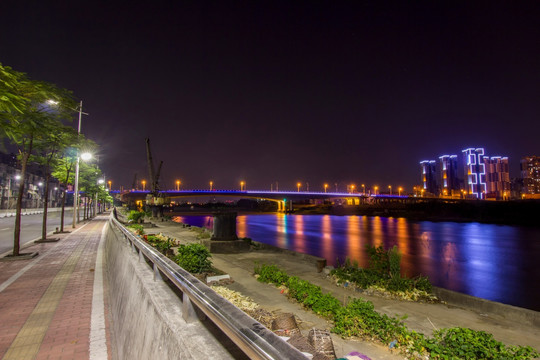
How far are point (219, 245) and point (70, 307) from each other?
7656 millimetres

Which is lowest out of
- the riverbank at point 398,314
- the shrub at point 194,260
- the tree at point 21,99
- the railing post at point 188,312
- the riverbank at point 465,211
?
the riverbank at point 465,211

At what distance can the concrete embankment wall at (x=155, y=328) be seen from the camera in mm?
2503

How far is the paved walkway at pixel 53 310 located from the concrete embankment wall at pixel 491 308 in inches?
311

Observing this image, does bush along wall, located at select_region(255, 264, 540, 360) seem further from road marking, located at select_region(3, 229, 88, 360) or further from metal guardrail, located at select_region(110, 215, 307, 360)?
road marking, located at select_region(3, 229, 88, 360)

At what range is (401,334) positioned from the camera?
5039mm

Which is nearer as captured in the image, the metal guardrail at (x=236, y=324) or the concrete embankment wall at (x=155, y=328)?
the metal guardrail at (x=236, y=324)

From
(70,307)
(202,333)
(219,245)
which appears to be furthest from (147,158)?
(202,333)

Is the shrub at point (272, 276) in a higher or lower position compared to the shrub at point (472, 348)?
lower

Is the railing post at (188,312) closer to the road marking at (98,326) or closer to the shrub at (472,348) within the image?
the road marking at (98,326)

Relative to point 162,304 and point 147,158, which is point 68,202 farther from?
point 162,304

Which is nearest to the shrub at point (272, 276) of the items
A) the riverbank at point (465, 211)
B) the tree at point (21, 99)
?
the tree at point (21, 99)

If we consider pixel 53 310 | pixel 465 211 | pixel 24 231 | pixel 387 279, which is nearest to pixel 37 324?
pixel 53 310

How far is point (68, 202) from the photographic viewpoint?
14288 cm

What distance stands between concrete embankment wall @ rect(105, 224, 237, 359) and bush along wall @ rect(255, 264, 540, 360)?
3272 mm
